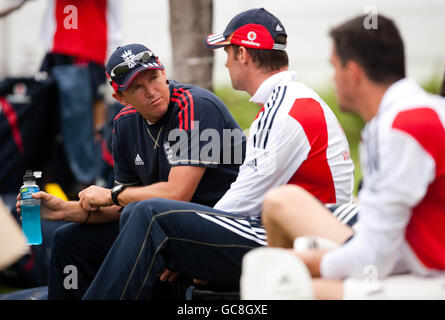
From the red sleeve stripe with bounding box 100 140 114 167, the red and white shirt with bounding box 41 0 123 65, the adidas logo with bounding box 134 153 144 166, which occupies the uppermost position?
the red and white shirt with bounding box 41 0 123 65

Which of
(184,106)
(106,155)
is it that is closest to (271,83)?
(184,106)

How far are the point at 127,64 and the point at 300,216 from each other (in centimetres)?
152

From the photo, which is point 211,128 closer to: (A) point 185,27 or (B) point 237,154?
(B) point 237,154

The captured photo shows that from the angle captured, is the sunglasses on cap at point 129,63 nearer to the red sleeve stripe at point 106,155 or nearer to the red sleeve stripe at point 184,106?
the red sleeve stripe at point 184,106

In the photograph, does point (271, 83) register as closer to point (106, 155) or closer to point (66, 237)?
point (66, 237)

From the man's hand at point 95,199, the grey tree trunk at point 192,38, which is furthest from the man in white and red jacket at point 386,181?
the grey tree trunk at point 192,38

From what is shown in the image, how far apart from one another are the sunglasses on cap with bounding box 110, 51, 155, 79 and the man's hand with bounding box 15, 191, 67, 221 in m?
0.81

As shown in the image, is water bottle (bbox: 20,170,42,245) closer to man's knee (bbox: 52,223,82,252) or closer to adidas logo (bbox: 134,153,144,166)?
man's knee (bbox: 52,223,82,252)

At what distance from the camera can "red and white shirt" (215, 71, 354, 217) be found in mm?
3311

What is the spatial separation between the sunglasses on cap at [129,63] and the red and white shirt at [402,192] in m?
1.62

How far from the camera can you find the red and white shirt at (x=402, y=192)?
2330 millimetres

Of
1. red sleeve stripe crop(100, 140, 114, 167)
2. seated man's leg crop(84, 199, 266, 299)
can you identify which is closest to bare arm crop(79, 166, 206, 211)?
seated man's leg crop(84, 199, 266, 299)

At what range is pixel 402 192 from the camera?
2.33 meters
